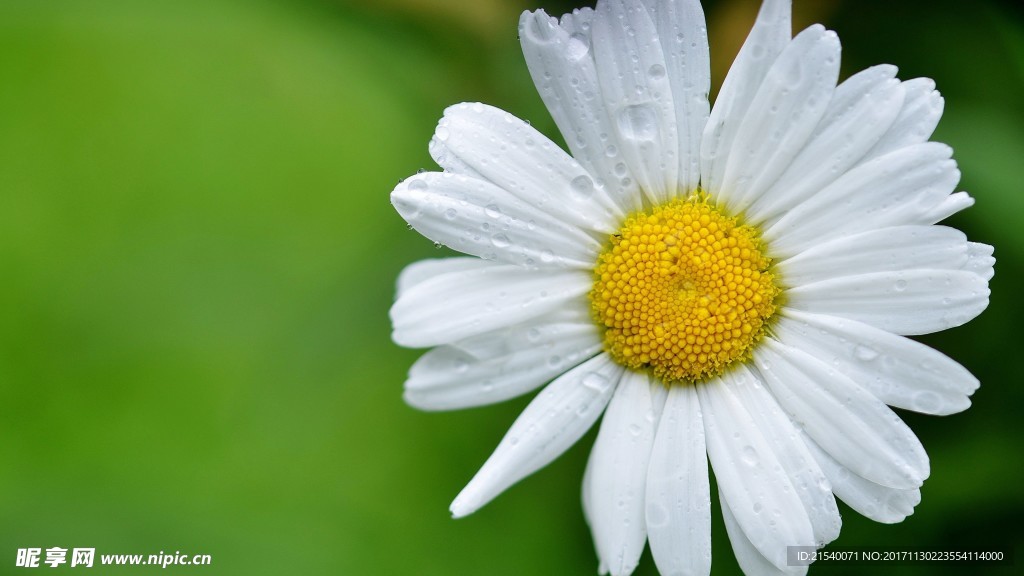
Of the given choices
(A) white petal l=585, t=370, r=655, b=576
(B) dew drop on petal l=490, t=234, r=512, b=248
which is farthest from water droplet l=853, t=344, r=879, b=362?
(B) dew drop on petal l=490, t=234, r=512, b=248

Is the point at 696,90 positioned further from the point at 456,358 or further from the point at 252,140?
the point at 252,140

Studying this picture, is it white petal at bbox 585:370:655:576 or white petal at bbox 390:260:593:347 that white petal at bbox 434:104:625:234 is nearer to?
white petal at bbox 390:260:593:347

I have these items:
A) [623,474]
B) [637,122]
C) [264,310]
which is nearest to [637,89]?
[637,122]

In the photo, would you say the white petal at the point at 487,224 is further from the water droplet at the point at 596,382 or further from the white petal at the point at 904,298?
the white petal at the point at 904,298

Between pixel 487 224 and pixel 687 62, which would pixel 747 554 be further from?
pixel 687 62

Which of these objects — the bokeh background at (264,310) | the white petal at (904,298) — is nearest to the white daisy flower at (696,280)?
the white petal at (904,298)

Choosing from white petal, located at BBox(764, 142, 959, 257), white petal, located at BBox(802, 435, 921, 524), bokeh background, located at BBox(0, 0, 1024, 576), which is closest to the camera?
white petal, located at BBox(764, 142, 959, 257)

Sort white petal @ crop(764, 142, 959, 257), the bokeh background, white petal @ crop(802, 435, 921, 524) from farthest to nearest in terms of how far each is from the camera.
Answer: the bokeh background, white petal @ crop(802, 435, 921, 524), white petal @ crop(764, 142, 959, 257)
